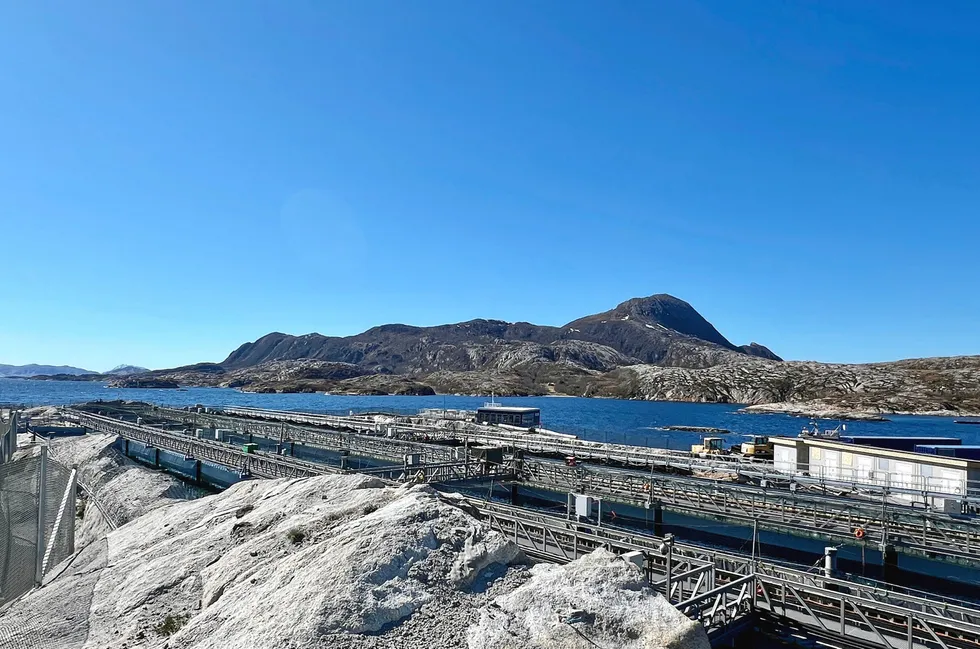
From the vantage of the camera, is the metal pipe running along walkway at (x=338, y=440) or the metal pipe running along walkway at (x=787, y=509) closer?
the metal pipe running along walkway at (x=787, y=509)

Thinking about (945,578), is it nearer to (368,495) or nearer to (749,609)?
(749,609)

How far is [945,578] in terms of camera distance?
3325 cm

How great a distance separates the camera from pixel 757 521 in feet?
111

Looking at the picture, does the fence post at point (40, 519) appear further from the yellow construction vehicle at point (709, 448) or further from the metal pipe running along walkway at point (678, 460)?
the yellow construction vehicle at point (709, 448)

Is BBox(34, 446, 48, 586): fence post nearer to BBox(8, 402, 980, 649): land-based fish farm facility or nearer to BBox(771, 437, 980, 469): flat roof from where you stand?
BBox(8, 402, 980, 649): land-based fish farm facility

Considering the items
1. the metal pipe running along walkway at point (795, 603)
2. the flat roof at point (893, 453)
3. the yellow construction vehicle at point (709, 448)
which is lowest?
the yellow construction vehicle at point (709, 448)

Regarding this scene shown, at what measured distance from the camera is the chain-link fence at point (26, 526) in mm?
17094

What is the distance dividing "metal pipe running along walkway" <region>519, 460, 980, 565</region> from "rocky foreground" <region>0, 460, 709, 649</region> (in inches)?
758

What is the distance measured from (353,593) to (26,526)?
14.2m

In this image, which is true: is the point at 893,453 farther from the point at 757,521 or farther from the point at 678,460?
the point at 757,521

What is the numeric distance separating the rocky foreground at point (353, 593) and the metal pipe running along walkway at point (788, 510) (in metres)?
19.3

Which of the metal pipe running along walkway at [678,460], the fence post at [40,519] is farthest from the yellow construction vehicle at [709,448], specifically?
the fence post at [40,519]

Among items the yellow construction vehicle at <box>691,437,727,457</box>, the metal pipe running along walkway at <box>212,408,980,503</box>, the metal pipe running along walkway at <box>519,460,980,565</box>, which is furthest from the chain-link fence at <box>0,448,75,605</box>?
the yellow construction vehicle at <box>691,437,727,457</box>

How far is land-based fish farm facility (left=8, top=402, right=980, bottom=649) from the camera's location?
624 inches
